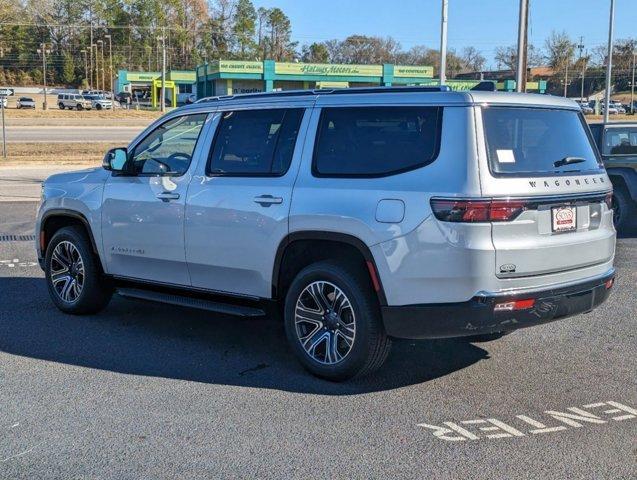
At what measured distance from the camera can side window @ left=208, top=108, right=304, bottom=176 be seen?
5.82 meters

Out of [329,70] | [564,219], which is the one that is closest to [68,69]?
[329,70]

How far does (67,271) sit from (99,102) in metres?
82.7

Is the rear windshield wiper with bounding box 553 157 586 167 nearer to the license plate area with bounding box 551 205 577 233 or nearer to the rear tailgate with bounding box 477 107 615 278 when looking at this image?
the rear tailgate with bounding box 477 107 615 278

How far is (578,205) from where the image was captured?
17.4ft

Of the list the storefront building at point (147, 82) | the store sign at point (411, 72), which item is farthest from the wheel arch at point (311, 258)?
the storefront building at point (147, 82)

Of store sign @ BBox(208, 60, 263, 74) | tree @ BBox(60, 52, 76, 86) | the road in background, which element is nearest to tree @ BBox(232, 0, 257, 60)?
tree @ BBox(60, 52, 76, 86)

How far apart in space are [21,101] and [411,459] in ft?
284

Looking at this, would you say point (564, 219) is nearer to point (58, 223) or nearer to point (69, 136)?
point (58, 223)

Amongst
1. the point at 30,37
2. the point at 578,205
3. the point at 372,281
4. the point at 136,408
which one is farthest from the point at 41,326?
the point at 30,37

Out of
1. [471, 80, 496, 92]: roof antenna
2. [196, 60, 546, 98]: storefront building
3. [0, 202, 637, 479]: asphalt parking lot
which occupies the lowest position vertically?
[0, 202, 637, 479]: asphalt parking lot

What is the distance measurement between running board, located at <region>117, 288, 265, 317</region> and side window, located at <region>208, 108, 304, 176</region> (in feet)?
3.43

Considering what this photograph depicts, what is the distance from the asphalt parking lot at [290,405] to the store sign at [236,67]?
71485 mm

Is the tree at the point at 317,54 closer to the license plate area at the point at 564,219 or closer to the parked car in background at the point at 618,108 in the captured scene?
the parked car in background at the point at 618,108

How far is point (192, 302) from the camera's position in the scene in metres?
6.38
